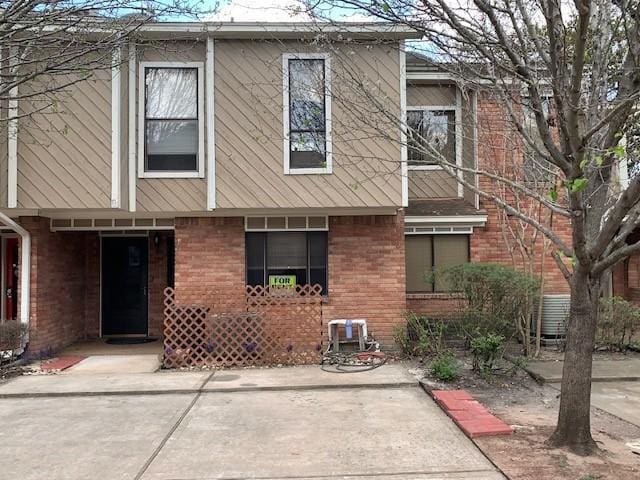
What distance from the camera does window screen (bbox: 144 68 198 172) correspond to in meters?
10.0

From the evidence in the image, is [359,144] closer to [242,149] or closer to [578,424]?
[242,149]

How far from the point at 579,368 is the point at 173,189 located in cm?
718

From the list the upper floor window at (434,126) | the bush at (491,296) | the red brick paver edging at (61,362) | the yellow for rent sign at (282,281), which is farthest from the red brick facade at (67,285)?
the bush at (491,296)

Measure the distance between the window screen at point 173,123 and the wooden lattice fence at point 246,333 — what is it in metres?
2.40

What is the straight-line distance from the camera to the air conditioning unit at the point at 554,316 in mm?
10633

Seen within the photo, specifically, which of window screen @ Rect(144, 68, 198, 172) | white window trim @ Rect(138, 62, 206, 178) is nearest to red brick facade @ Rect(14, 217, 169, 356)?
white window trim @ Rect(138, 62, 206, 178)

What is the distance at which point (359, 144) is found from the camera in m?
9.68

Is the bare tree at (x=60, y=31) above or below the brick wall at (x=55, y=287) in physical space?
above

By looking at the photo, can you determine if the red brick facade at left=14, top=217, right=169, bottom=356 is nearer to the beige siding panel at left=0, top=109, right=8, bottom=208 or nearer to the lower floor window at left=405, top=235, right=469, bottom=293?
the beige siding panel at left=0, top=109, right=8, bottom=208

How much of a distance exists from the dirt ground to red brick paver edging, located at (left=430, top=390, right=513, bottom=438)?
0.37 feet

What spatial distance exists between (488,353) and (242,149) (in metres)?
5.26

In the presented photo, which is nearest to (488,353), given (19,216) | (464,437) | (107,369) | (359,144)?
(464,437)

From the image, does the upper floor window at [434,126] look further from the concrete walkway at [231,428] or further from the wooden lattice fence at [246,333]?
the concrete walkway at [231,428]

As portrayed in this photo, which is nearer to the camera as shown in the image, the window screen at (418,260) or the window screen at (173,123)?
the window screen at (173,123)
